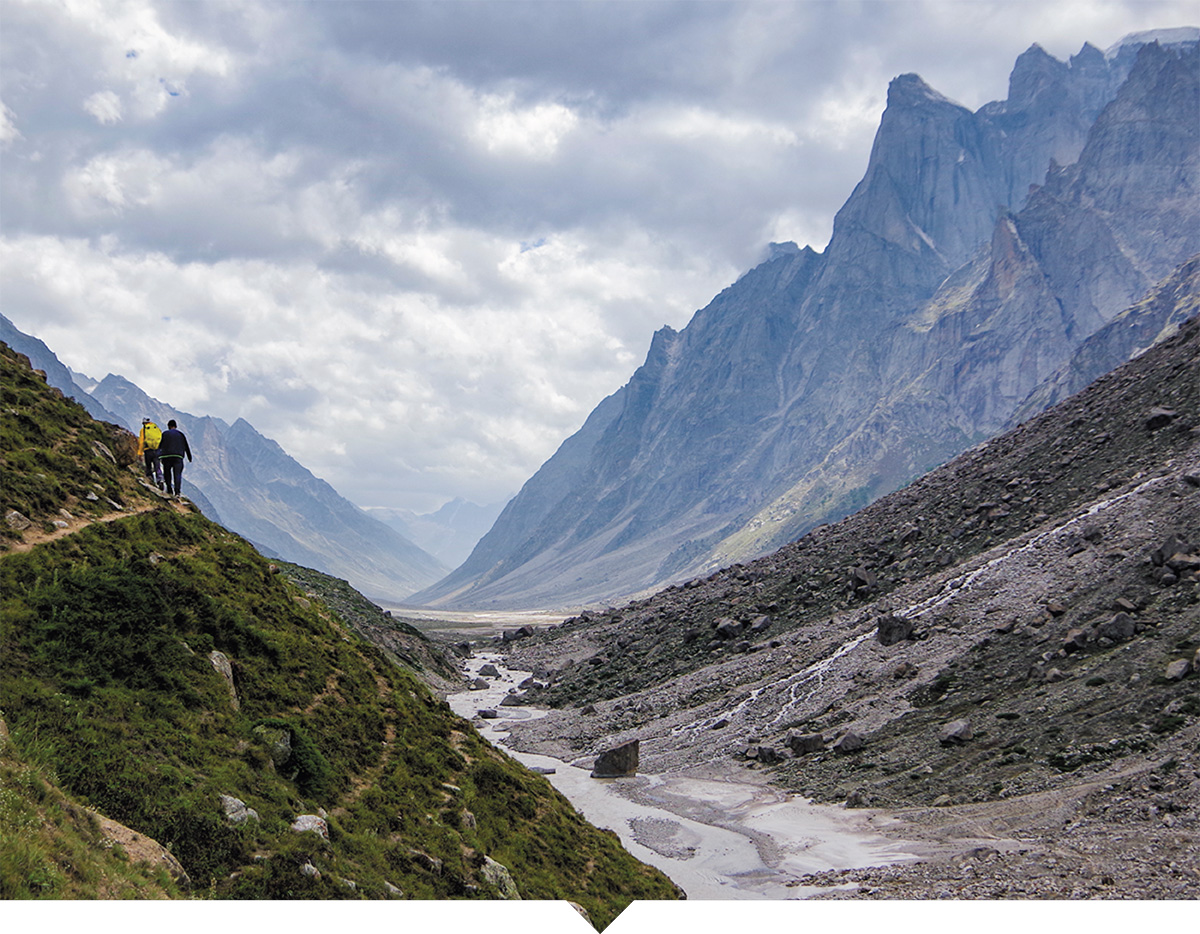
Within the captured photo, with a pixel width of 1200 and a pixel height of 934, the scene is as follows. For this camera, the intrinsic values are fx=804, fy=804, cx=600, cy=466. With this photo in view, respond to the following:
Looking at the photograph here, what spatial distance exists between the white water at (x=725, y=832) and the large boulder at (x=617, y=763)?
1080 millimetres

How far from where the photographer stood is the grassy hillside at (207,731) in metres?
18.6

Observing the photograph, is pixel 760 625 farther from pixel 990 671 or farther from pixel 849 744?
pixel 990 671

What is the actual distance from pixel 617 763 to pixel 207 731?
43.7 m

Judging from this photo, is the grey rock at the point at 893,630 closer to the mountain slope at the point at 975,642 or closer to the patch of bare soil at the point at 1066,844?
the mountain slope at the point at 975,642

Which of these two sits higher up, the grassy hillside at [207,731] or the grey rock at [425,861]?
the grassy hillside at [207,731]

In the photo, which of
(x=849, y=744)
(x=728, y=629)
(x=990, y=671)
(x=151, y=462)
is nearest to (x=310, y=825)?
(x=151, y=462)

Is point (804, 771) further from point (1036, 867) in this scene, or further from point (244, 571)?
point (244, 571)

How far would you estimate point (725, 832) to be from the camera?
46.8 meters

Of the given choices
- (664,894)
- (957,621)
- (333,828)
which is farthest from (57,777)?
(957,621)

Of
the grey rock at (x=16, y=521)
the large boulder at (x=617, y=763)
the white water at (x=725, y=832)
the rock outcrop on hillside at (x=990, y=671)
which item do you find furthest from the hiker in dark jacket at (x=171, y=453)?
the large boulder at (x=617, y=763)

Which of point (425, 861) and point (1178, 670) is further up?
point (1178, 670)

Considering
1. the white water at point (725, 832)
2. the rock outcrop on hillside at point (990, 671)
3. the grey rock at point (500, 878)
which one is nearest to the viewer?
the grey rock at point (500, 878)

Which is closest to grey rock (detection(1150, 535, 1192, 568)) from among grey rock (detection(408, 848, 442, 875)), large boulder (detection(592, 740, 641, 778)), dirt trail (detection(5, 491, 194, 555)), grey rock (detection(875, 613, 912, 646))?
grey rock (detection(875, 613, 912, 646))

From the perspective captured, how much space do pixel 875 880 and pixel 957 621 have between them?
118 feet
